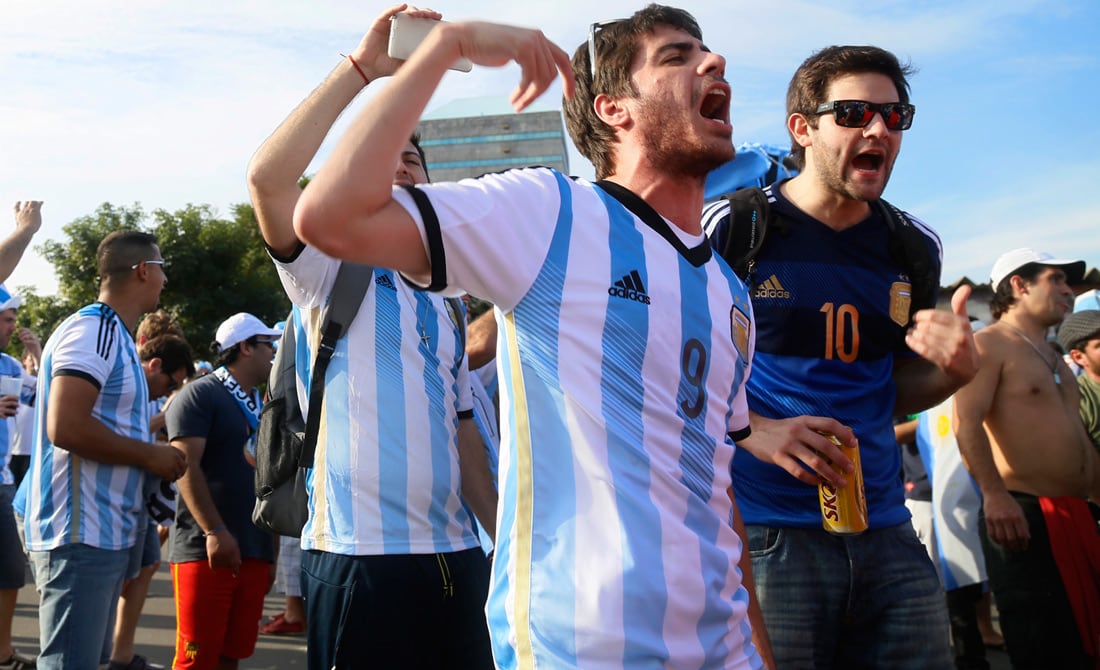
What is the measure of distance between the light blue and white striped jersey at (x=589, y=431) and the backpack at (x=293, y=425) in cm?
124

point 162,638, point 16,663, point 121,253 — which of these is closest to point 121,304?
point 121,253

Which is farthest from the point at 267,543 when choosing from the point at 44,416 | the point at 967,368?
the point at 967,368

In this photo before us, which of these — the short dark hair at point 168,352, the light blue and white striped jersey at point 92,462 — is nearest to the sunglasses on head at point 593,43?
the light blue and white striped jersey at point 92,462

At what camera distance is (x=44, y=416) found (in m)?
4.86

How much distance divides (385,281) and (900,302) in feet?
5.58

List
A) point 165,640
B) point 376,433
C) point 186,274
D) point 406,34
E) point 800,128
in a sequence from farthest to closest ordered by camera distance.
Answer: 1. point 186,274
2. point 165,640
3. point 800,128
4. point 376,433
5. point 406,34

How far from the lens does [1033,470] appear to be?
505cm

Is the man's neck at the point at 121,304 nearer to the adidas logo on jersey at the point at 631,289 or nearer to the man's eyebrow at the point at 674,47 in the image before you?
the man's eyebrow at the point at 674,47

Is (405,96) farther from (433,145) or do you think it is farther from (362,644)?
(433,145)

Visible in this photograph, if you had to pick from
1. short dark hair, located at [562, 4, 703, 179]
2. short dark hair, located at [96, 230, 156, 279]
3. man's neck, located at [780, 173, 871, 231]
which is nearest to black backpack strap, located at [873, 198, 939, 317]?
man's neck, located at [780, 173, 871, 231]

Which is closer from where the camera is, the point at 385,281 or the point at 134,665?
the point at 385,281

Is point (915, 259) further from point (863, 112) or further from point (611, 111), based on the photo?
point (611, 111)

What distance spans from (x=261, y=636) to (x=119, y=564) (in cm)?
370

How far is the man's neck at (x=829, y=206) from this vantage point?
3.29 meters
